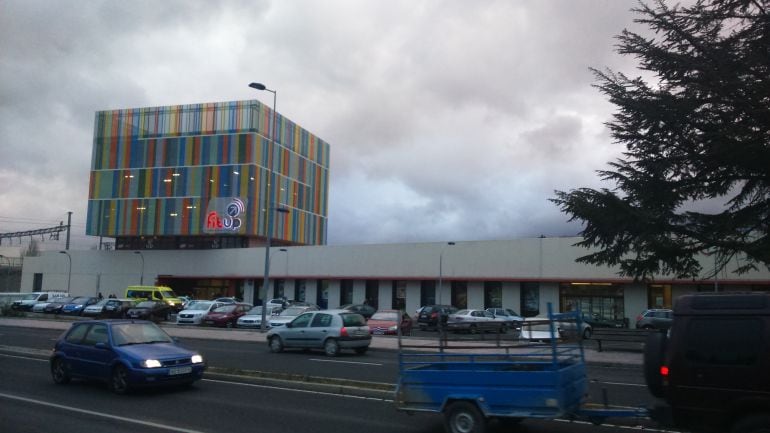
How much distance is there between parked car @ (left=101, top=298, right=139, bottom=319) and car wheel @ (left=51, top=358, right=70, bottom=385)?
25.7 meters

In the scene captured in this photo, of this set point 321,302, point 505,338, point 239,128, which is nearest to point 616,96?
point 505,338

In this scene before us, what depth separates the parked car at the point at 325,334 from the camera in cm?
2059

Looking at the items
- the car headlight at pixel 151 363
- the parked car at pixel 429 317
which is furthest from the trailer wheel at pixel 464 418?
the parked car at pixel 429 317

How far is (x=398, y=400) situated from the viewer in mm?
8742

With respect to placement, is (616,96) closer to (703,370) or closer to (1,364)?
(703,370)

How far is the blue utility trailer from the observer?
766cm

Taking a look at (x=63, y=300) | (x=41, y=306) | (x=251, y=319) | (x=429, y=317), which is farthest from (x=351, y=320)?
(x=41, y=306)

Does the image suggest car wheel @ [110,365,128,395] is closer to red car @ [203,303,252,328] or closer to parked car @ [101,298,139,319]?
red car @ [203,303,252,328]

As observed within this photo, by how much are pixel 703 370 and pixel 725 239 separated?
1528cm

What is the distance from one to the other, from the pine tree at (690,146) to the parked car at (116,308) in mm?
28149

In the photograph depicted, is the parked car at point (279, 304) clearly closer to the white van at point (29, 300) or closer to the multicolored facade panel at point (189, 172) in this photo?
the white van at point (29, 300)

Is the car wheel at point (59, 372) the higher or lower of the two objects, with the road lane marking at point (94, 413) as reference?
higher

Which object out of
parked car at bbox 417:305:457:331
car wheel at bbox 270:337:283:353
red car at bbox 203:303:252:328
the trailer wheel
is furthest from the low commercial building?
the trailer wheel

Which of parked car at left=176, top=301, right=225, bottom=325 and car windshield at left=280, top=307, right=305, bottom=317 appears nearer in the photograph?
car windshield at left=280, top=307, right=305, bottom=317
